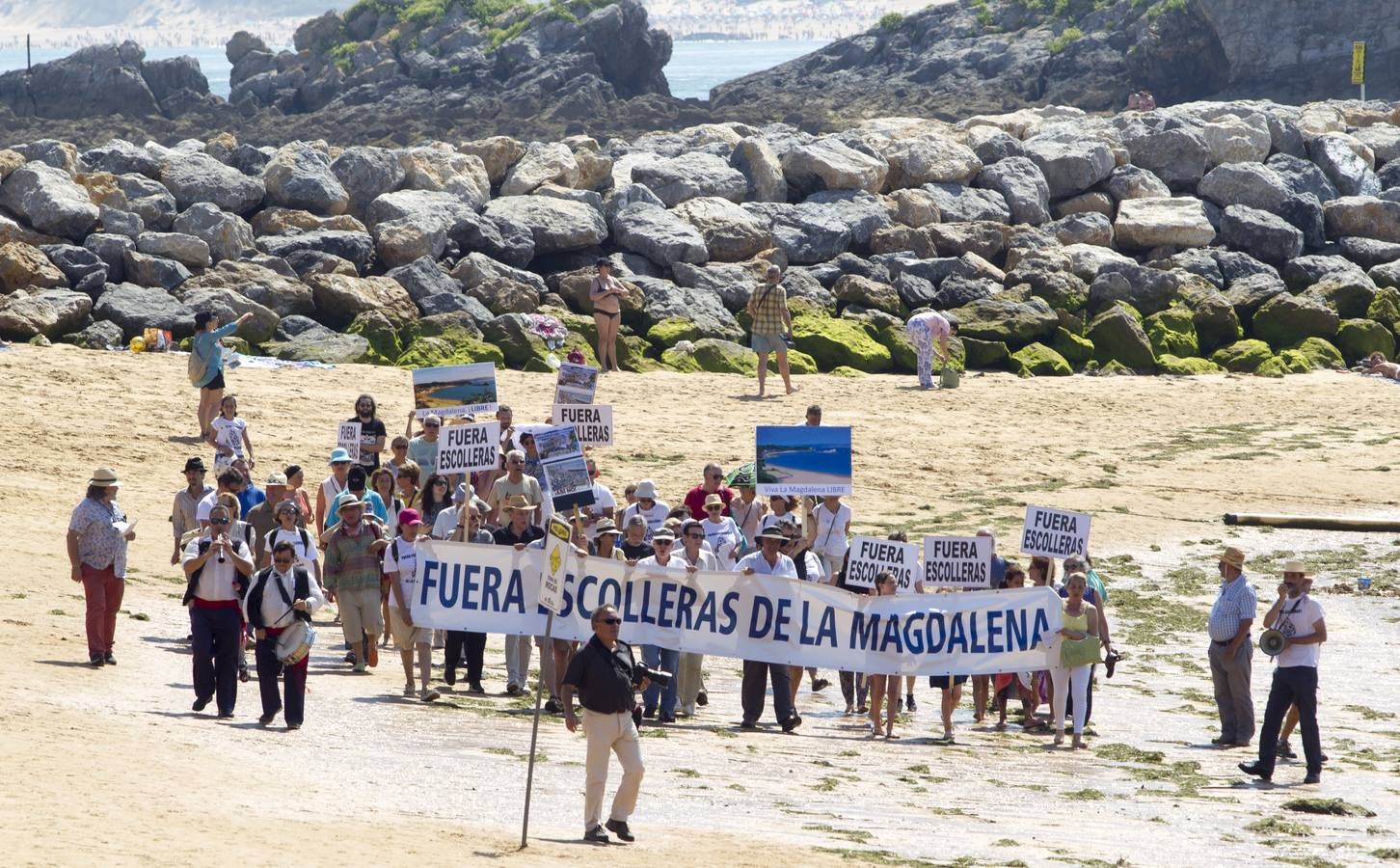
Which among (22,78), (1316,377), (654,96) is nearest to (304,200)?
(1316,377)

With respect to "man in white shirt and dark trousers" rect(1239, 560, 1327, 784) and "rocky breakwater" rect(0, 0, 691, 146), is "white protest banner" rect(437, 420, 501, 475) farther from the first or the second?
"rocky breakwater" rect(0, 0, 691, 146)

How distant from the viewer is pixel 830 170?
3469 centimetres

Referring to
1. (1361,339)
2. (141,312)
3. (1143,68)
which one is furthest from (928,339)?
(1143,68)

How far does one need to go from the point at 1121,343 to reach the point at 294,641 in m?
19.8

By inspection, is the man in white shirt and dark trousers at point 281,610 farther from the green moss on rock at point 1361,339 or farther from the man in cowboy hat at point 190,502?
the green moss on rock at point 1361,339

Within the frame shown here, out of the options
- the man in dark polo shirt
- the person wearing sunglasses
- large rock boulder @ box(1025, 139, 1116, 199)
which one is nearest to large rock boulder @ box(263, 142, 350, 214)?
large rock boulder @ box(1025, 139, 1116, 199)

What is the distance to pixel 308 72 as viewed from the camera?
222 feet

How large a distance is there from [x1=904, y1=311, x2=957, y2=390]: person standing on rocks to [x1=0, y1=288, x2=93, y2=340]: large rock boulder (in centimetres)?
1074

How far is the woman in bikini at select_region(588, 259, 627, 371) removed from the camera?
84.9ft

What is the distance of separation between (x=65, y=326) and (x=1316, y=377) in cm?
1748

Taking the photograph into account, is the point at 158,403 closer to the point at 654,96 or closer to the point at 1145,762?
the point at 1145,762

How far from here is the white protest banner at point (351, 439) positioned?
16328 millimetres

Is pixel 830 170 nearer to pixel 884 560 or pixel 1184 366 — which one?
pixel 1184 366

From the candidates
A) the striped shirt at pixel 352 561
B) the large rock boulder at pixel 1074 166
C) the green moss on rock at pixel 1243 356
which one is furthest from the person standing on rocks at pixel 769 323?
the large rock boulder at pixel 1074 166
